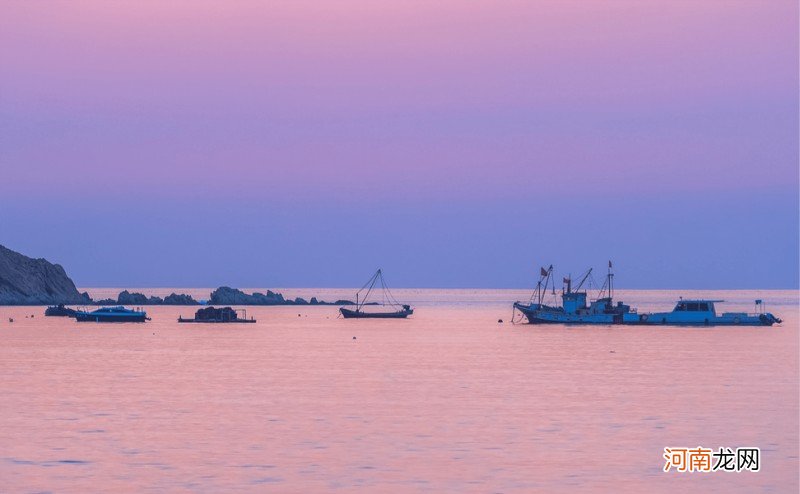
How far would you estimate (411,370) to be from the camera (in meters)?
83.8

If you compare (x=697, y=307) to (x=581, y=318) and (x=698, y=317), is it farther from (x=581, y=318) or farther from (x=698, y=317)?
(x=581, y=318)

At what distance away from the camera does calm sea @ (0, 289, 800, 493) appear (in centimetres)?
3666

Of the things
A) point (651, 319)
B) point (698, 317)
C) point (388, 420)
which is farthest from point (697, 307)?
point (388, 420)

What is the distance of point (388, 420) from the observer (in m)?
51.1

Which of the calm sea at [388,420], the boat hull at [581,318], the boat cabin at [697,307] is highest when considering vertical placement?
the boat cabin at [697,307]

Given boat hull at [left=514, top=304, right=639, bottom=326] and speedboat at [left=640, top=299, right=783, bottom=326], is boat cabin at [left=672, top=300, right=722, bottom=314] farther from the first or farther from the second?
boat hull at [left=514, top=304, right=639, bottom=326]

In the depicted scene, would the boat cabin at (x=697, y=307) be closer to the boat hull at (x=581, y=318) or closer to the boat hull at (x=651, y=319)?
the boat hull at (x=651, y=319)

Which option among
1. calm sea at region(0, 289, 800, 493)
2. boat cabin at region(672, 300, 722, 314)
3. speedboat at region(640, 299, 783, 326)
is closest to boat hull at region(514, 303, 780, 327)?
speedboat at region(640, 299, 783, 326)

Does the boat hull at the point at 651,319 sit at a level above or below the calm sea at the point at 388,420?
above

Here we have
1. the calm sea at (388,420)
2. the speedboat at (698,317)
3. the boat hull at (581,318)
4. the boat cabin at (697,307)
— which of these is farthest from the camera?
the boat hull at (581,318)

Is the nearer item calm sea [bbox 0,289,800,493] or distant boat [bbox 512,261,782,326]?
calm sea [bbox 0,289,800,493]

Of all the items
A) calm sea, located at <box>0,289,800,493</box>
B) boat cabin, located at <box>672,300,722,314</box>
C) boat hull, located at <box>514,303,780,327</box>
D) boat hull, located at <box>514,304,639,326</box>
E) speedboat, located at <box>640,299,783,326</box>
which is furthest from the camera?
boat hull, located at <box>514,304,639,326</box>

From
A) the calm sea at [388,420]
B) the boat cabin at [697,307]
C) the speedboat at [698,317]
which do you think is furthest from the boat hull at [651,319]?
the calm sea at [388,420]

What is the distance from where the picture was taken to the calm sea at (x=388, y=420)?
36.7 meters
